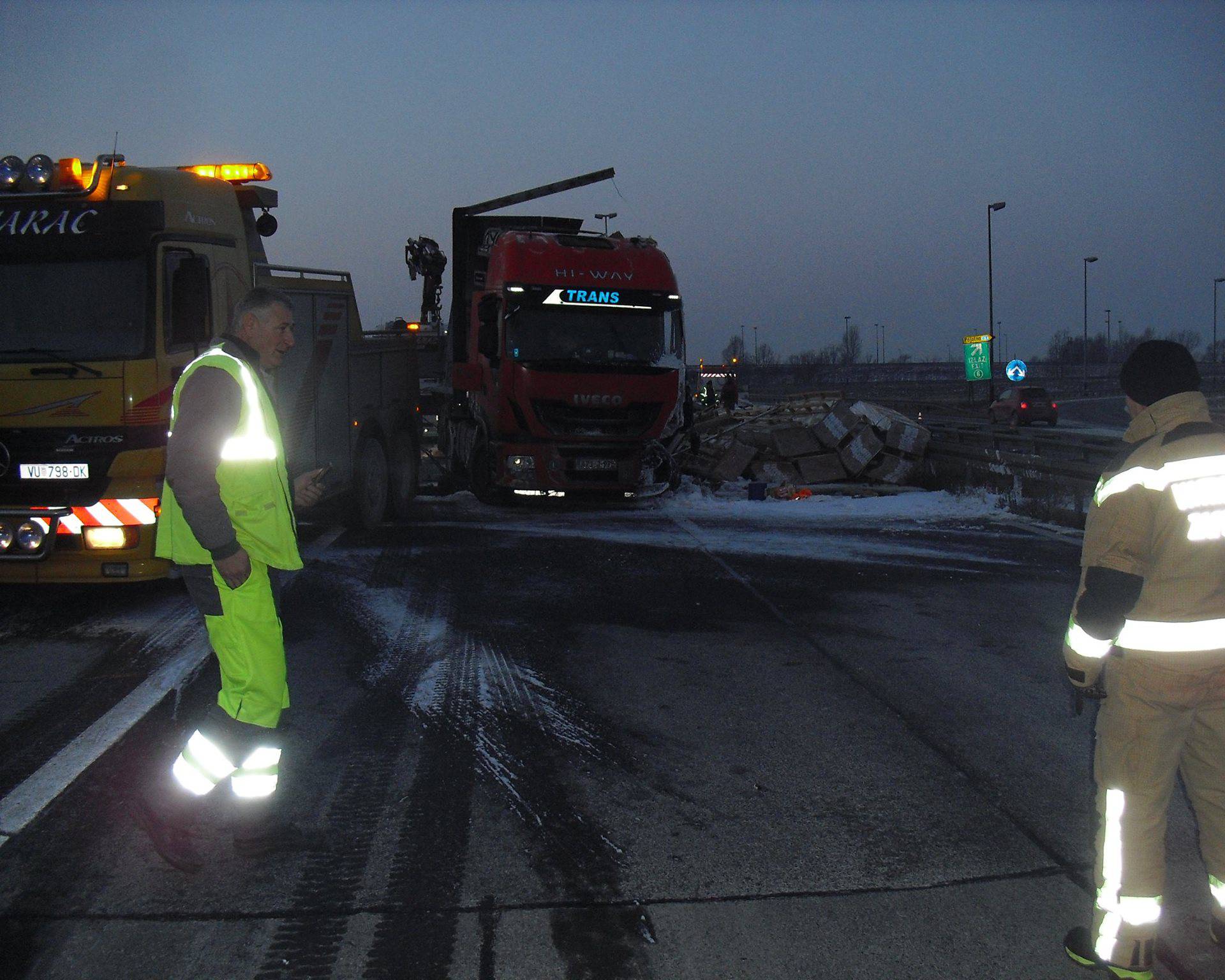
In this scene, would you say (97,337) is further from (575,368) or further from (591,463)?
(591,463)

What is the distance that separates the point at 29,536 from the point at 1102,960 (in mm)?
7043

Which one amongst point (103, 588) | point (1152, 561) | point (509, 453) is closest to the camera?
point (1152, 561)

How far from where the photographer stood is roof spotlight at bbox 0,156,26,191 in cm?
828

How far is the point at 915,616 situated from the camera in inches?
319

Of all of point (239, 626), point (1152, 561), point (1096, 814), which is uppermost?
point (1152, 561)

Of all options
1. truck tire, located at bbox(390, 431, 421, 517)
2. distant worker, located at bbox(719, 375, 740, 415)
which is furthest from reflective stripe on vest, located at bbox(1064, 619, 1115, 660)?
distant worker, located at bbox(719, 375, 740, 415)

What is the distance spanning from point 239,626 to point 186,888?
88 centimetres

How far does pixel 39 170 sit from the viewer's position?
8.27m

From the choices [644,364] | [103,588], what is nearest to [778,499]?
[644,364]

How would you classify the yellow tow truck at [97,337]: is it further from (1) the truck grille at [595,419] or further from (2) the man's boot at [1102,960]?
(2) the man's boot at [1102,960]

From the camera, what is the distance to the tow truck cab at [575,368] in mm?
14414

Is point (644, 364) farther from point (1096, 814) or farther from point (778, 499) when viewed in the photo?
point (1096, 814)

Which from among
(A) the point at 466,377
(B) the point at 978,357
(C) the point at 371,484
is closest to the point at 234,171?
(C) the point at 371,484

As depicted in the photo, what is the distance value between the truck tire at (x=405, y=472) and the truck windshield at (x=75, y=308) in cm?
588
